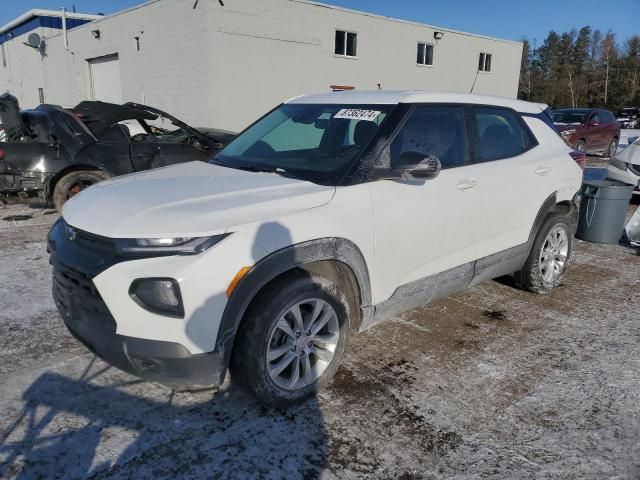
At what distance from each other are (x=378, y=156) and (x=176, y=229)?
1.41 m

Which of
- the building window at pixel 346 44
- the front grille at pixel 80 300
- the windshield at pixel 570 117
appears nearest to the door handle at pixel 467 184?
the front grille at pixel 80 300

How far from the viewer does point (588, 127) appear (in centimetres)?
1633

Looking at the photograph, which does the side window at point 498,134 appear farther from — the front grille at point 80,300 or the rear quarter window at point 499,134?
the front grille at point 80,300

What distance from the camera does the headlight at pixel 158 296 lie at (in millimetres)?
2432

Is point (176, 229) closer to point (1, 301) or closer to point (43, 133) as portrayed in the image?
point (1, 301)

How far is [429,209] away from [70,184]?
567cm

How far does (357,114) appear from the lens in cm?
368

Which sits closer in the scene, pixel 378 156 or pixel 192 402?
pixel 192 402

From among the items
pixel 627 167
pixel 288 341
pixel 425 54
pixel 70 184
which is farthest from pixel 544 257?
pixel 425 54

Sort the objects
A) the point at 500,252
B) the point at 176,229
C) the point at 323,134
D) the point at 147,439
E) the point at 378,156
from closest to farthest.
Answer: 1. the point at 176,229
2. the point at 147,439
3. the point at 378,156
4. the point at 323,134
5. the point at 500,252

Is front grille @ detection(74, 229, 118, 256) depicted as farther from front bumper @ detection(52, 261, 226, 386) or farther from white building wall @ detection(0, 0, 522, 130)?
white building wall @ detection(0, 0, 522, 130)

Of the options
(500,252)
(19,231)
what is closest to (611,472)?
(500,252)

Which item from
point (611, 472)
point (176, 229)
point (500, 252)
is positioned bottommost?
point (611, 472)

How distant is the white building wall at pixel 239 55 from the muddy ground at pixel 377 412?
13.3m
